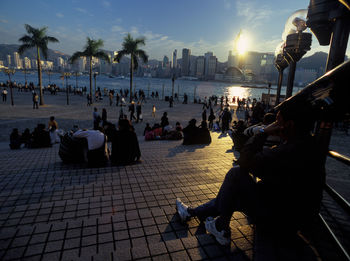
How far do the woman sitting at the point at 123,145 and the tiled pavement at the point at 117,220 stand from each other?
0.34 metres

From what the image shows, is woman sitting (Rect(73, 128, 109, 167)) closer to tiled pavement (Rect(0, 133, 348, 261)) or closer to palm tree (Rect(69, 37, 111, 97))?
tiled pavement (Rect(0, 133, 348, 261))

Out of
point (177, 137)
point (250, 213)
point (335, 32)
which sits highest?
point (335, 32)

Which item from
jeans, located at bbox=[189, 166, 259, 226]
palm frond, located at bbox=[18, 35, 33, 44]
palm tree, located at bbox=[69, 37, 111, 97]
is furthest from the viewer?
palm tree, located at bbox=[69, 37, 111, 97]

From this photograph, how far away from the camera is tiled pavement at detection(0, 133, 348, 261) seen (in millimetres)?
1784

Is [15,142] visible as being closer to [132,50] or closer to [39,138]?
[39,138]

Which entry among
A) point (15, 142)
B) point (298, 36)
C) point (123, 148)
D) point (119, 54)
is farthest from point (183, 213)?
point (119, 54)

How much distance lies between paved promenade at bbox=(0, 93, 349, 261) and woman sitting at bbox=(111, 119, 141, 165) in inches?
11.0

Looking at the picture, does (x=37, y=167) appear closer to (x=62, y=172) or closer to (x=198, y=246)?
(x=62, y=172)

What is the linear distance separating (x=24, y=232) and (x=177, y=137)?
7.65m

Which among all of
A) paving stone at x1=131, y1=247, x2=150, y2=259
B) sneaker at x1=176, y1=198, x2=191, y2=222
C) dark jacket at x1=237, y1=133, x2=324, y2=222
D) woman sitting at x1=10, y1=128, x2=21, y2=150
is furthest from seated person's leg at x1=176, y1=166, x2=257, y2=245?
woman sitting at x1=10, y1=128, x2=21, y2=150

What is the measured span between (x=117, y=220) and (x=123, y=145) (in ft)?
8.83

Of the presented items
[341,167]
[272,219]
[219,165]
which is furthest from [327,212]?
[341,167]

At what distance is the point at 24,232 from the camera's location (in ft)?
6.90

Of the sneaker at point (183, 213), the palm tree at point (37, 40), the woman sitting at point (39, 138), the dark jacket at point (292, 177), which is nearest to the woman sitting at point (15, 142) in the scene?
the woman sitting at point (39, 138)
